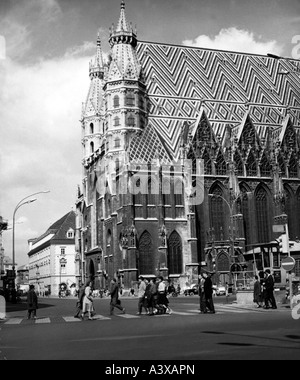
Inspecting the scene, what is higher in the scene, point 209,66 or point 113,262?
point 209,66

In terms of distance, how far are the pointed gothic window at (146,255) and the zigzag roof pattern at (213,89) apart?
11.7 meters

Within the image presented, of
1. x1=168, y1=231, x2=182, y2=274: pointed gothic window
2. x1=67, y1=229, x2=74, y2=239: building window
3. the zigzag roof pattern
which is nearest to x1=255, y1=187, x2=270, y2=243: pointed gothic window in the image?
the zigzag roof pattern

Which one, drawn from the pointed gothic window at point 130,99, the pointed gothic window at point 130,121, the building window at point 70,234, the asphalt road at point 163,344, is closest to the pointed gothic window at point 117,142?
the pointed gothic window at point 130,121

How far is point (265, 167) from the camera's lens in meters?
69.9

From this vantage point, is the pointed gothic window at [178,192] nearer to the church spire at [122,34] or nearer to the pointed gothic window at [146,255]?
the pointed gothic window at [146,255]

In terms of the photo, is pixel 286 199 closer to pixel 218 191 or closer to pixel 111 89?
pixel 218 191

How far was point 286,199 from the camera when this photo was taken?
230 feet

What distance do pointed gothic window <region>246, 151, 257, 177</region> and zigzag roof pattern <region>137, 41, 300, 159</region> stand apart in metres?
5.08

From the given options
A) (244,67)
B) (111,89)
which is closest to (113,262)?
(111,89)

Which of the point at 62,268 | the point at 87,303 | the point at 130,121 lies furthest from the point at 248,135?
the point at 87,303

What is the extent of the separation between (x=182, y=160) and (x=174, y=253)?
1085cm
